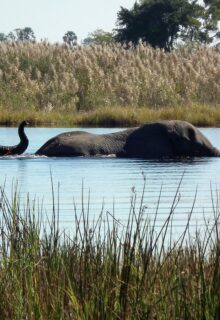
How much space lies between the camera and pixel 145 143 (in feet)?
63.6

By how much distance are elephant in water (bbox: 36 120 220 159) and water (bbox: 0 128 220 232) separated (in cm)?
52

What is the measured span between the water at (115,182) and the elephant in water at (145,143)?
52cm

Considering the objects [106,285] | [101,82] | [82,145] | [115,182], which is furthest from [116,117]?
[106,285]

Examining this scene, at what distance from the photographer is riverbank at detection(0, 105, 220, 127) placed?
91.5 ft

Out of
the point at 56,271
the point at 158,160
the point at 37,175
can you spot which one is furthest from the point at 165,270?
the point at 158,160

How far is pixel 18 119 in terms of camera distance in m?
28.3

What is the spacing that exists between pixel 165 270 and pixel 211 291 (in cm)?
91

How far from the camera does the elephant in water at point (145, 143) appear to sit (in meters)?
19.1

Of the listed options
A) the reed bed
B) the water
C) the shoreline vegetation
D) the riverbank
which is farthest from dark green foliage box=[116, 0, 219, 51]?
the reed bed

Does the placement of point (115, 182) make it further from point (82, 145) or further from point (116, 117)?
point (116, 117)

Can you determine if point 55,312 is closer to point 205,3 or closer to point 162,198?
point 162,198

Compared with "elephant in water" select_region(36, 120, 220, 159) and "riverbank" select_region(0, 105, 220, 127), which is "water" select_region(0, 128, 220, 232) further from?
"riverbank" select_region(0, 105, 220, 127)

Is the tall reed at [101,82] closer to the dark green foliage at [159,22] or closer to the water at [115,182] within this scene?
the water at [115,182]

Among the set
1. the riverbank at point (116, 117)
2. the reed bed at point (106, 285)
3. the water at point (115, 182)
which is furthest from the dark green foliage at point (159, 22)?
the reed bed at point (106, 285)
